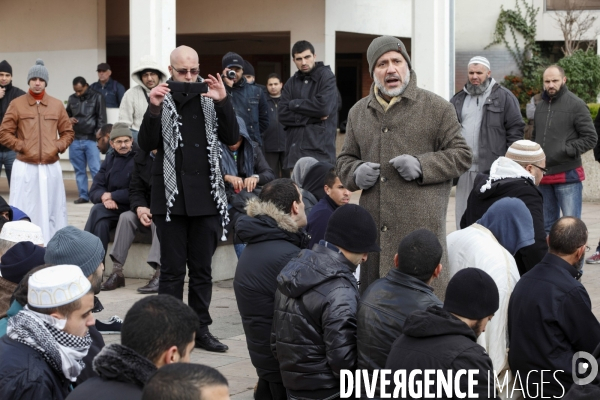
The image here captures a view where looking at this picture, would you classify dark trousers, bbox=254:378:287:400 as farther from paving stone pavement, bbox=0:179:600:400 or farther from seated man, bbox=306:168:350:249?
seated man, bbox=306:168:350:249

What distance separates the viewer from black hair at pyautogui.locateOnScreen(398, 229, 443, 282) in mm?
4145

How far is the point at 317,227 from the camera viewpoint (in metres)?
6.18

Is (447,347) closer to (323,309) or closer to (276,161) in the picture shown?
(323,309)

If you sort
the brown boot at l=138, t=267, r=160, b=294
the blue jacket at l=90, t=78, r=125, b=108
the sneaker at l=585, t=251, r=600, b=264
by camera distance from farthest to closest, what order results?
the blue jacket at l=90, t=78, r=125, b=108 < the sneaker at l=585, t=251, r=600, b=264 < the brown boot at l=138, t=267, r=160, b=294

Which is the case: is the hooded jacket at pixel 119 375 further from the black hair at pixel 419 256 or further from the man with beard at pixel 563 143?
the man with beard at pixel 563 143

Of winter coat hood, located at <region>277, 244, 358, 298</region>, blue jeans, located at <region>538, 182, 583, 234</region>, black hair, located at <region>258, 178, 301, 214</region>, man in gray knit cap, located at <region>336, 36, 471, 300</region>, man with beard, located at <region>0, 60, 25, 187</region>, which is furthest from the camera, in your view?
man with beard, located at <region>0, 60, 25, 187</region>

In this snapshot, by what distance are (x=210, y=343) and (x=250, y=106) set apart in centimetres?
395

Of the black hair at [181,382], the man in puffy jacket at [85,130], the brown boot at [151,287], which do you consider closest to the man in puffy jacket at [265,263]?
the black hair at [181,382]

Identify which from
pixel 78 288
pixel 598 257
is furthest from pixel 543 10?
pixel 78 288

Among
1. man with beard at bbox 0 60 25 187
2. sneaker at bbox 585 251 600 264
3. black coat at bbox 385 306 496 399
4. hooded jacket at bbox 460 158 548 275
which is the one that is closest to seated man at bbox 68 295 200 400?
black coat at bbox 385 306 496 399

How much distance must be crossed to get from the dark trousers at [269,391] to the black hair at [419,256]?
136cm

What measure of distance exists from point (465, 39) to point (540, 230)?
16.9m

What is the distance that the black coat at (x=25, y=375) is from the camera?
3.30m

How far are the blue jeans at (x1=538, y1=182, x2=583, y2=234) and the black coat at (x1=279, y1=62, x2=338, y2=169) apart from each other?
225 cm
